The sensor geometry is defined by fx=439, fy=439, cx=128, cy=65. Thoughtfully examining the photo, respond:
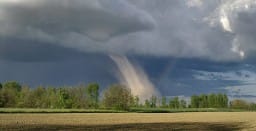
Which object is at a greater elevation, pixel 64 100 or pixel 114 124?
pixel 64 100

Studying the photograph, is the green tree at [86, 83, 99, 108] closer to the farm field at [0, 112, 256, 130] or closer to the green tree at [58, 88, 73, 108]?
the green tree at [58, 88, 73, 108]

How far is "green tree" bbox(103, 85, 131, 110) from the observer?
6024 inches

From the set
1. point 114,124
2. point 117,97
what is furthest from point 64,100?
point 114,124

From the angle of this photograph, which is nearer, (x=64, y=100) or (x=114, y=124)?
(x=114, y=124)

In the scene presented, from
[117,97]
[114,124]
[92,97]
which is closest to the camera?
[114,124]

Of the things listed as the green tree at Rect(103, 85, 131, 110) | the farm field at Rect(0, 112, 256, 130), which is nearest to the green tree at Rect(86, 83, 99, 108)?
the green tree at Rect(103, 85, 131, 110)

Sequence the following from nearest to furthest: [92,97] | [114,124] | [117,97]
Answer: [114,124] < [117,97] < [92,97]

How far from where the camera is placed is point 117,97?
154 meters

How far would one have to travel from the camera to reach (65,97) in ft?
511

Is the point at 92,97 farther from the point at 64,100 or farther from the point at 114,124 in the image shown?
the point at 114,124

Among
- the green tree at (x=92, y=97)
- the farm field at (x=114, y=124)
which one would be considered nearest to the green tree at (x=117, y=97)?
the green tree at (x=92, y=97)

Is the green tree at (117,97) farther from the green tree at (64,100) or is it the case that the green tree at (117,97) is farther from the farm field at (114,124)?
the farm field at (114,124)

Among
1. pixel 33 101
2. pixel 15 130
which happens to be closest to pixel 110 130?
pixel 15 130

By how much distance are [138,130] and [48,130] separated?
828 cm
